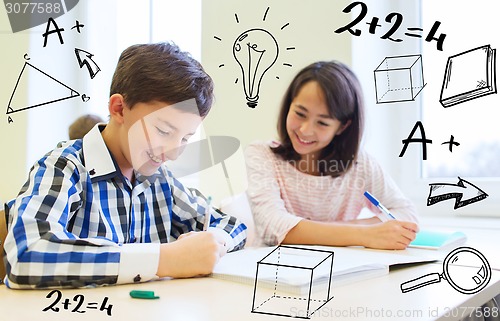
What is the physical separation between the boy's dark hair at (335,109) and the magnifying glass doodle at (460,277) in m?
0.42

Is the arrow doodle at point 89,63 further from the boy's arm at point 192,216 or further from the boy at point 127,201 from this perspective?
the boy's arm at point 192,216

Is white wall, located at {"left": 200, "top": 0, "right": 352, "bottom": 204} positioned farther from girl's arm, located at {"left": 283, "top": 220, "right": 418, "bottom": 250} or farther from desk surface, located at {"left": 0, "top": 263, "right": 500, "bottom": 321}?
desk surface, located at {"left": 0, "top": 263, "right": 500, "bottom": 321}

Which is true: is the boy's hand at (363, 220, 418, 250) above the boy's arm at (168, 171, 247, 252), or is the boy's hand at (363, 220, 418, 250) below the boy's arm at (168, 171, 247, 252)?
below

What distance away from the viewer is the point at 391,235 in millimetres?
784

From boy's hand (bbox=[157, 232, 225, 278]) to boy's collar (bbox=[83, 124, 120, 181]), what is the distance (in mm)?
152

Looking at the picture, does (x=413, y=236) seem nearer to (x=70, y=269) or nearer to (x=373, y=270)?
(x=373, y=270)

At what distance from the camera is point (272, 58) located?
81cm

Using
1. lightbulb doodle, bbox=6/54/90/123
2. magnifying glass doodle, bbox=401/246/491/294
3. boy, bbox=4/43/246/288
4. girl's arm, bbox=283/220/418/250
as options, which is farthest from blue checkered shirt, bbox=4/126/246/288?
lightbulb doodle, bbox=6/54/90/123

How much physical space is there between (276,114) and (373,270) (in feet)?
1.86

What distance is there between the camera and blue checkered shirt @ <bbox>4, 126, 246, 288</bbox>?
1.67 ft

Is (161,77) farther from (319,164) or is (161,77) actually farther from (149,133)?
(319,164)

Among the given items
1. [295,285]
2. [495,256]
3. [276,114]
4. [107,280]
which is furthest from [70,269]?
[276,114]

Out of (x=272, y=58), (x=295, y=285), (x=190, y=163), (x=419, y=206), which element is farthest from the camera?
(x=419, y=206)

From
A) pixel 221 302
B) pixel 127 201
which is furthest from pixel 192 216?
pixel 221 302
